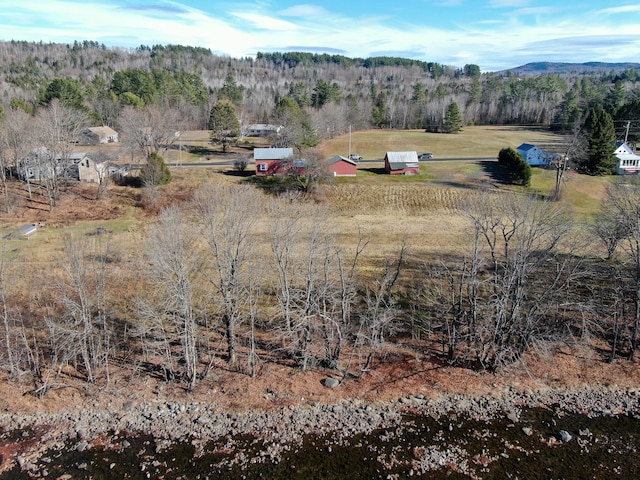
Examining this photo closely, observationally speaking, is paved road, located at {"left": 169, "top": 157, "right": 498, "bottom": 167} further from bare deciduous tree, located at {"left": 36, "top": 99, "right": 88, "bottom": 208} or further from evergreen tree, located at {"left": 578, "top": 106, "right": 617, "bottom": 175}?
bare deciduous tree, located at {"left": 36, "top": 99, "right": 88, "bottom": 208}

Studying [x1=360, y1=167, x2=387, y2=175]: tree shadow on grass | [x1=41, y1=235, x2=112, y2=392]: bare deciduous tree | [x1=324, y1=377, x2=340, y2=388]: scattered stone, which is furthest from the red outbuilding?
[x1=324, y1=377, x2=340, y2=388]: scattered stone

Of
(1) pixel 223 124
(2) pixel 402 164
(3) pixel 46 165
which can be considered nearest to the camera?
(3) pixel 46 165

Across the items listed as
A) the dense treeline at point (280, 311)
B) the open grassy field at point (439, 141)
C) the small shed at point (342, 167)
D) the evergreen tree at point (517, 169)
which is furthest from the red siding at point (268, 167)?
the evergreen tree at point (517, 169)

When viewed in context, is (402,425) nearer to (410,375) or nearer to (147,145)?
(410,375)

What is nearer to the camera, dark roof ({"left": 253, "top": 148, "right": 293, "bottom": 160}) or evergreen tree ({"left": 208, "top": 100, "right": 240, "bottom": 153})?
dark roof ({"left": 253, "top": 148, "right": 293, "bottom": 160})

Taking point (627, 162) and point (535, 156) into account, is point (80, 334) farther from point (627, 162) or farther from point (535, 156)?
point (627, 162)

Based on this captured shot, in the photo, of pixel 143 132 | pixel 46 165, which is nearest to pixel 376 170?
pixel 143 132
